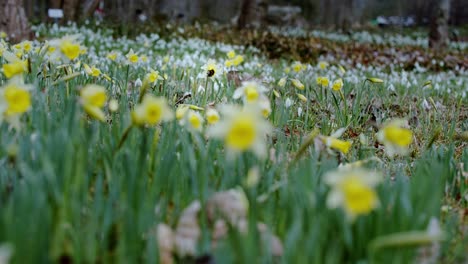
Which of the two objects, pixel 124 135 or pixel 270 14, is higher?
pixel 270 14

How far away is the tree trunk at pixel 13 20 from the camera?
630 centimetres

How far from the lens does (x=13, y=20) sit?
638cm

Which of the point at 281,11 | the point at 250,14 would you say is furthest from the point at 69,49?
the point at 281,11

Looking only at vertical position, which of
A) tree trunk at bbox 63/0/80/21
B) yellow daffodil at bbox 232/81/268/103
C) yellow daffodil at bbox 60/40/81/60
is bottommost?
yellow daffodil at bbox 232/81/268/103

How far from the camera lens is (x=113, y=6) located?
612 inches

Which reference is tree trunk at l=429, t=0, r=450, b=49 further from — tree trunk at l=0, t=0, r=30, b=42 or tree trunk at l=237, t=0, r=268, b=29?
tree trunk at l=0, t=0, r=30, b=42

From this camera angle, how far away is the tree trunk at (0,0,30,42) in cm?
630

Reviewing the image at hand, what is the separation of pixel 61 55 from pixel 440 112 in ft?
10.0

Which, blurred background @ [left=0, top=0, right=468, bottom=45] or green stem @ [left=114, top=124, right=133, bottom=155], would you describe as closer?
green stem @ [left=114, top=124, right=133, bottom=155]

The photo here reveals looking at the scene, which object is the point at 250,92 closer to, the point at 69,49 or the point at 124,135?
the point at 124,135

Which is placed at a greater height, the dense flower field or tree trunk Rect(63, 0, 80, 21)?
tree trunk Rect(63, 0, 80, 21)

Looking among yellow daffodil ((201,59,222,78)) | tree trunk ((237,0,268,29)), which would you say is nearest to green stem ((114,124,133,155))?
yellow daffodil ((201,59,222,78))

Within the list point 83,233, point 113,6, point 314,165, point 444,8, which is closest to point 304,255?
point 83,233

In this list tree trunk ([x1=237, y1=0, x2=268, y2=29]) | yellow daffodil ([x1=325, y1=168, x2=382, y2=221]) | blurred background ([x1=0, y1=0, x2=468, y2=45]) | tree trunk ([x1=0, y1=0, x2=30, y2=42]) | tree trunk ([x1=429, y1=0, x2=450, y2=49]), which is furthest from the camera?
tree trunk ([x1=237, y1=0, x2=268, y2=29])
